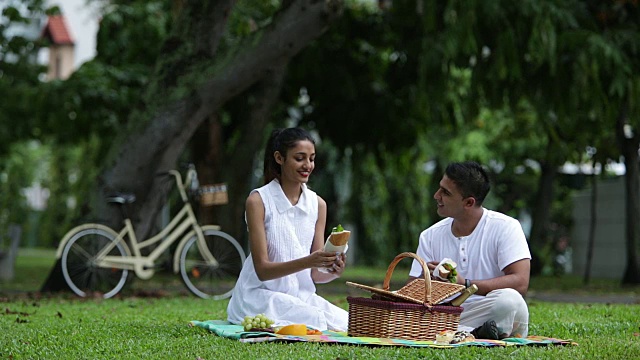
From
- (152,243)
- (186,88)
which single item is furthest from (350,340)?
(186,88)

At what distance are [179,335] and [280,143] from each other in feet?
4.47

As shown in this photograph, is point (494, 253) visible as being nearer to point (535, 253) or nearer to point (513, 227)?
point (513, 227)

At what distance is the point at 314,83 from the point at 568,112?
4.69 metres

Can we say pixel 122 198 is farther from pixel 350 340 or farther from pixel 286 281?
pixel 350 340

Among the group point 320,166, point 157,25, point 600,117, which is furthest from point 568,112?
point 320,166

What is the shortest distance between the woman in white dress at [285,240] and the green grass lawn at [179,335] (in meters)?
0.41

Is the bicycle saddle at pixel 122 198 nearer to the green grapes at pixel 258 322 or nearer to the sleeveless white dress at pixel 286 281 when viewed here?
the sleeveless white dress at pixel 286 281

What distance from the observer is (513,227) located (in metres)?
6.36

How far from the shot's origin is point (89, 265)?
37.9 feet

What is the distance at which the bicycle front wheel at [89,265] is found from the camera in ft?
37.9

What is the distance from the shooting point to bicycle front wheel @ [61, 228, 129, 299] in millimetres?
11539

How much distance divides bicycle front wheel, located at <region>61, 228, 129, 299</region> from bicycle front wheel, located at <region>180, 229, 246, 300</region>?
666mm

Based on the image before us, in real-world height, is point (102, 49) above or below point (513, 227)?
above

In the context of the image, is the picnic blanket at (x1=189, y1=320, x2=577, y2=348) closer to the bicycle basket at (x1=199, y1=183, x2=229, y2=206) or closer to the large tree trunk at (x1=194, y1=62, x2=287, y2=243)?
the bicycle basket at (x1=199, y1=183, x2=229, y2=206)
